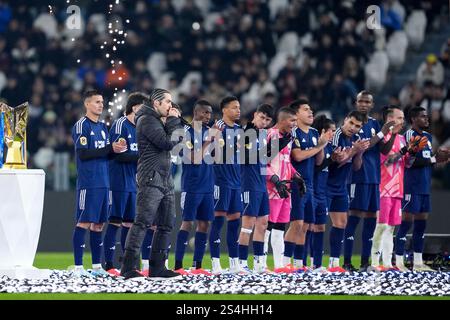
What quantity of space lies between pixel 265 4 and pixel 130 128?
10607 millimetres

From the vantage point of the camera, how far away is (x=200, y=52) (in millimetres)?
24641

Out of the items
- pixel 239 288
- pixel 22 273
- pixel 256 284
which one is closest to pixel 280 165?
pixel 256 284

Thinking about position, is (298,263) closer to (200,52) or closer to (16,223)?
(16,223)

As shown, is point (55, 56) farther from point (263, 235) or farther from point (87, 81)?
point (263, 235)

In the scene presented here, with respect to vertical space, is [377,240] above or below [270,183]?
below

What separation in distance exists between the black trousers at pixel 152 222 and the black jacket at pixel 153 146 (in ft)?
0.34

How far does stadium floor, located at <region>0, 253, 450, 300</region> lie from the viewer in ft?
40.3

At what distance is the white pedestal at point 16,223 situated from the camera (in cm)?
1427

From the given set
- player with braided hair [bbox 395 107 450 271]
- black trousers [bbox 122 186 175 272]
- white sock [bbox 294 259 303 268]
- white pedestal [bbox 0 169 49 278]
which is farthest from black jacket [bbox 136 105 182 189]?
player with braided hair [bbox 395 107 450 271]

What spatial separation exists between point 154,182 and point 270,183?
8.30 ft
